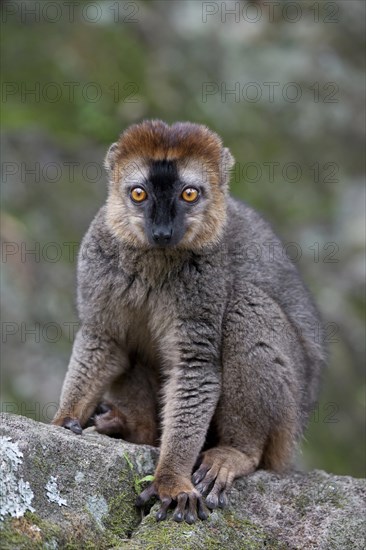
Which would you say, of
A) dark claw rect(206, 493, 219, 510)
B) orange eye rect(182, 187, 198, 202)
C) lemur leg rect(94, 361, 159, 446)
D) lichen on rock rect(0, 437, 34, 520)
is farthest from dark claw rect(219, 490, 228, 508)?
orange eye rect(182, 187, 198, 202)

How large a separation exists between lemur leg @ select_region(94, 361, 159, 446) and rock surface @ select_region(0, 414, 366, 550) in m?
0.57

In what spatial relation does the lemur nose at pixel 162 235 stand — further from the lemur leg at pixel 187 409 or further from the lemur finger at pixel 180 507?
the lemur finger at pixel 180 507

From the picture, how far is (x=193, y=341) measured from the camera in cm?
723

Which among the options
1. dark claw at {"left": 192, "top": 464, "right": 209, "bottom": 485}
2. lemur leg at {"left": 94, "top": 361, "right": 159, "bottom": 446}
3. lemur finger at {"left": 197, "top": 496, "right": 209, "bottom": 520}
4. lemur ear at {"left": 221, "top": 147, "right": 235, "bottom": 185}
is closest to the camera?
lemur finger at {"left": 197, "top": 496, "right": 209, "bottom": 520}

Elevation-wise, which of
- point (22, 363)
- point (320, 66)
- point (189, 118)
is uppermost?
point (320, 66)

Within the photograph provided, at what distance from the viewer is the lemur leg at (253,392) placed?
7.23 m

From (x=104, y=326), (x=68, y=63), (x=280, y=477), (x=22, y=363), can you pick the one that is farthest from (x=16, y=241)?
(x=280, y=477)

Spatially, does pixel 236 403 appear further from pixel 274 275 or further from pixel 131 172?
pixel 131 172

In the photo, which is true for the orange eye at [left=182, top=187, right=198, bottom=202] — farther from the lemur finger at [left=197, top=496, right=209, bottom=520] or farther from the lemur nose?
the lemur finger at [left=197, top=496, right=209, bottom=520]

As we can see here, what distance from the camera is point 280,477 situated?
286 inches

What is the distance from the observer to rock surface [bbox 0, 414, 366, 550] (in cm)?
548

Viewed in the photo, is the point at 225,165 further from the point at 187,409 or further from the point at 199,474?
the point at 199,474

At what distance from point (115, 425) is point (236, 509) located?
1429 millimetres

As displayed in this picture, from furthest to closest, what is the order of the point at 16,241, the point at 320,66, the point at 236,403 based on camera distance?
the point at 320,66
the point at 16,241
the point at 236,403
